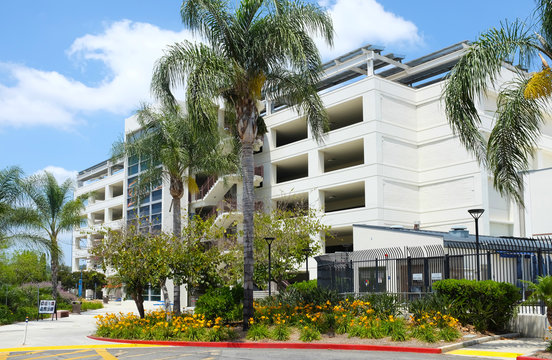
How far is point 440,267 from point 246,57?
10520 millimetres

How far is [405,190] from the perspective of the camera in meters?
44.0

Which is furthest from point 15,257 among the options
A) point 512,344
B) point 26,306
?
point 512,344

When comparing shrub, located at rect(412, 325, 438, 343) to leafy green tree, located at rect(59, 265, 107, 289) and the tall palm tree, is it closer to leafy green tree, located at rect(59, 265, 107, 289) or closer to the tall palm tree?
the tall palm tree

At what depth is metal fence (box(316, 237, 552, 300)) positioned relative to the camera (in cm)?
2042

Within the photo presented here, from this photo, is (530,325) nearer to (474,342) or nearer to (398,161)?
(474,342)

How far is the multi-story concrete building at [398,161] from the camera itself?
41656mm

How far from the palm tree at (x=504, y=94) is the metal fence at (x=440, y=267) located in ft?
10.3

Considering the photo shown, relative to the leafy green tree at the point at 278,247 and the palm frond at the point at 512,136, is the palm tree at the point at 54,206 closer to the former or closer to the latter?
the leafy green tree at the point at 278,247

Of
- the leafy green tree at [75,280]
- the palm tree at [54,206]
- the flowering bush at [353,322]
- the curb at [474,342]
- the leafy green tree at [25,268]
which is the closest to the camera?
the curb at [474,342]

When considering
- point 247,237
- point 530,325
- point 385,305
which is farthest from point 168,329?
point 530,325

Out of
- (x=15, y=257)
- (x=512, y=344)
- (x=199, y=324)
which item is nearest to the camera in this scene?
(x=512, y=344)

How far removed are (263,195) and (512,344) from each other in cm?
3531

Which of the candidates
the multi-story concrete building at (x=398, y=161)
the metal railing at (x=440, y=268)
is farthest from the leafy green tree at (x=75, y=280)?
the metal railing at (x=440, y=268)

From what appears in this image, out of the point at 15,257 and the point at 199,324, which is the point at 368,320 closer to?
the point at 199,324
